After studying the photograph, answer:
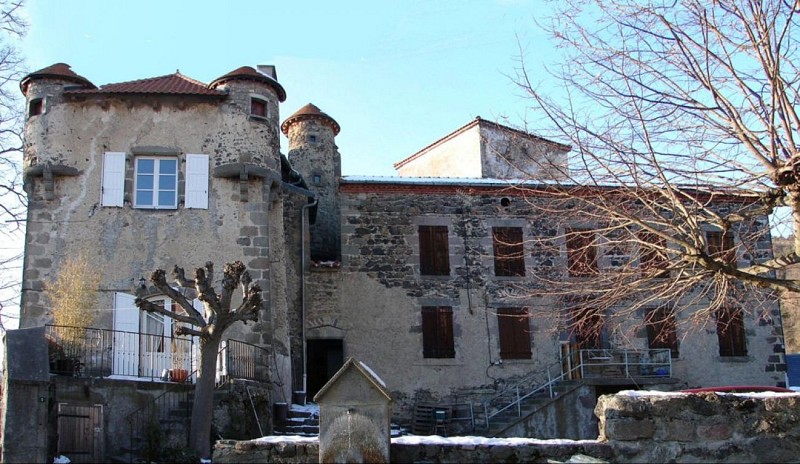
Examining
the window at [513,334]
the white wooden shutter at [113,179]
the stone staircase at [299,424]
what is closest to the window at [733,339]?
the window at [513,334]

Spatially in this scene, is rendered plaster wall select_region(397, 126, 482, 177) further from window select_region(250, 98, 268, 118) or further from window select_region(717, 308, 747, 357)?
window select_region(250, 98, 268, 118)

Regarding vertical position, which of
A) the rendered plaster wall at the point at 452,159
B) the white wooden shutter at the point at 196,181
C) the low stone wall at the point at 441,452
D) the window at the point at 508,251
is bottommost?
the low stone wall at the point at 441,452

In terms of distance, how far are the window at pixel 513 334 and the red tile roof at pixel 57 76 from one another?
34.9 ft

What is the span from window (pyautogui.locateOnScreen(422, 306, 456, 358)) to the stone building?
0.12ft

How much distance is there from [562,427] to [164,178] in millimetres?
10088

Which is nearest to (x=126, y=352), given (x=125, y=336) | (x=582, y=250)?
(x=125, y=336)

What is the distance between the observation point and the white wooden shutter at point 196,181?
17.3 meters

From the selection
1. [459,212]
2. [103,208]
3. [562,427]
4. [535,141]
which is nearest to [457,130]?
[459,212]

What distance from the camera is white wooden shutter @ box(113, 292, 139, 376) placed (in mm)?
15859

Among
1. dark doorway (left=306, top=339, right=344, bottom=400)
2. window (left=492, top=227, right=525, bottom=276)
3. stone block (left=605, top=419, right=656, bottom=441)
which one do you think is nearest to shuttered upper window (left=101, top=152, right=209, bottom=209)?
dark doorway (left=306, top=339, right=344, bottom=400)

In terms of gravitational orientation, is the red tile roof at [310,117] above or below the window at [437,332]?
above

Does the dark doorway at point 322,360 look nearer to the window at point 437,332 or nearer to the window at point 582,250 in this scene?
the window at point 437,332

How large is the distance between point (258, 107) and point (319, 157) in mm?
6980

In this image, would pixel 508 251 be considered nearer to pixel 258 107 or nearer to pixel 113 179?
pixel 258 107
